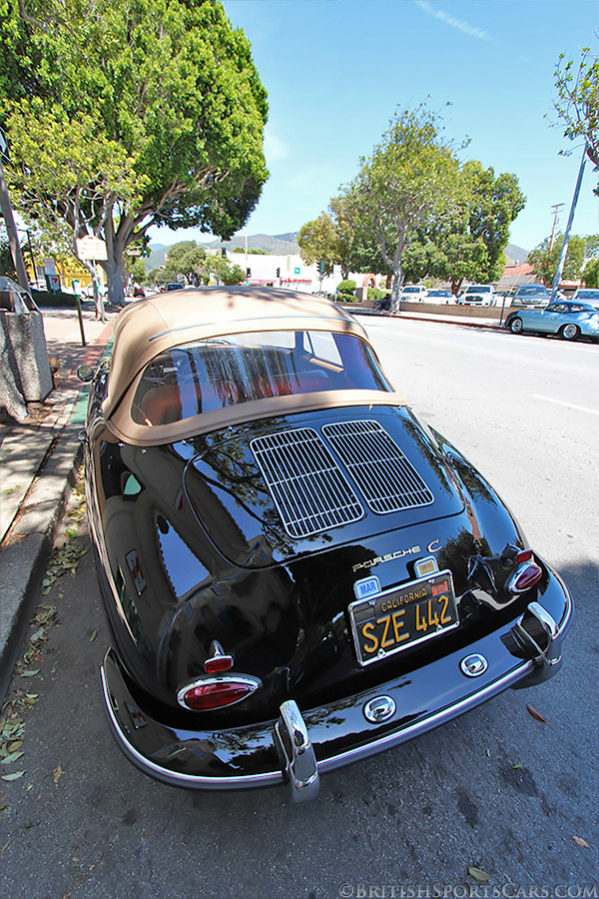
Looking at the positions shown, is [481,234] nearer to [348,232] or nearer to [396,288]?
[348,232]

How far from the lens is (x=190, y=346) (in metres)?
2.31

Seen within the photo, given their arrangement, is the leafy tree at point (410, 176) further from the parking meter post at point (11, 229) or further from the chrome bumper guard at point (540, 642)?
the chrome bumper guard at point (540, 642)

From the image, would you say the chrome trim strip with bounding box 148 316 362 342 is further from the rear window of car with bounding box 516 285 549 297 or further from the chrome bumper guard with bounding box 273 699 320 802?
the rear window of car with bounding box 516 285 549 297

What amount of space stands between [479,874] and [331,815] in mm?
503

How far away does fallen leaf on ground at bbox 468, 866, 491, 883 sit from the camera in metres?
1.44

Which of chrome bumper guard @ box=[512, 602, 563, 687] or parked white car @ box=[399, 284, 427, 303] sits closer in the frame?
chrome bumper guard @ box=[512, 602, 563, 687]

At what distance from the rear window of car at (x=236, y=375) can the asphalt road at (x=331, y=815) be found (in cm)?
134

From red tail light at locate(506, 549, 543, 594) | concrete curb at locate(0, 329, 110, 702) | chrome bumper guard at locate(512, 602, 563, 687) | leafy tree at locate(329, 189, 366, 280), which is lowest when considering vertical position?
concrete curb at locate(0, 329, 110, 702)

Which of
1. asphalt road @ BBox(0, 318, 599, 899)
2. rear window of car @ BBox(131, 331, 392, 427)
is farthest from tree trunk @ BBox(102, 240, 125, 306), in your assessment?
asphalt road @ BBox(0, 318, 599, 899)

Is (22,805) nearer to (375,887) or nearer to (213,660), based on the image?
(213,660)

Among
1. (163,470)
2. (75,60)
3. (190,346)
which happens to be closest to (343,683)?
(163,470)

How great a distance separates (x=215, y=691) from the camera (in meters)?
1.39

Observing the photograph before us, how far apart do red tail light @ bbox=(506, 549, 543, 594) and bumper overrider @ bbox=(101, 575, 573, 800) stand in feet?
0.56

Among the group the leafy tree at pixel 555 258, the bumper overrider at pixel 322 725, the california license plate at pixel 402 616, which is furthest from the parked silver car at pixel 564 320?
the leafy tree at pixel 555 258
